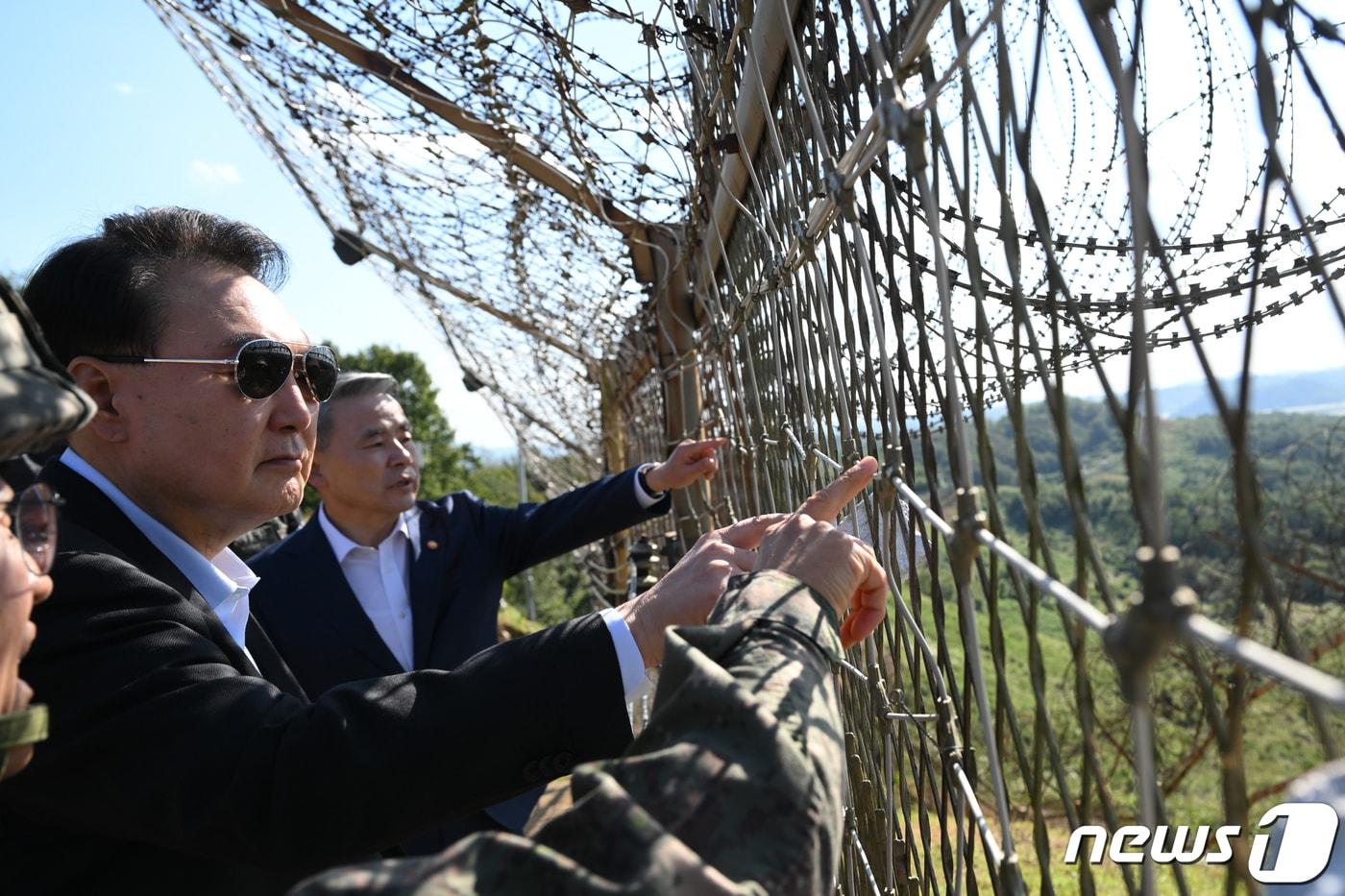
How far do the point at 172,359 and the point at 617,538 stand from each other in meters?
5.23

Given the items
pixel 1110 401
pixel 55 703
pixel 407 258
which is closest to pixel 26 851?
pixel 55 703

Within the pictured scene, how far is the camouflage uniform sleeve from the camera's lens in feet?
2.67

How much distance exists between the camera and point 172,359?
1664 millimetres

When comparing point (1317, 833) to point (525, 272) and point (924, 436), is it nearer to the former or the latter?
point (924, 436)

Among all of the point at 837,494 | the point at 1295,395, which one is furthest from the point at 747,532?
the point at 1295,395

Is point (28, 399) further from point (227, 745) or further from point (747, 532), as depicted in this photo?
point (747, 532)

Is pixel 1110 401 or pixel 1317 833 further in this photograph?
pixel 1110 401

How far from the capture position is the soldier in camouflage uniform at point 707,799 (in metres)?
0.81

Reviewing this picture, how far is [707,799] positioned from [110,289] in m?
1.36

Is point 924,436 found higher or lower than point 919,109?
lower

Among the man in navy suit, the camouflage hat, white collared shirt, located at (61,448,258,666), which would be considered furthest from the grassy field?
the man in navy suit

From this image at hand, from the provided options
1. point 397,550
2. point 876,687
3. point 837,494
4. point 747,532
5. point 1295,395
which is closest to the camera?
point 837,494

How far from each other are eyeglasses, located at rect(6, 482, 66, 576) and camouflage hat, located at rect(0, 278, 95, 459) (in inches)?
2.2

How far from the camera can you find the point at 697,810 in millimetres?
869
